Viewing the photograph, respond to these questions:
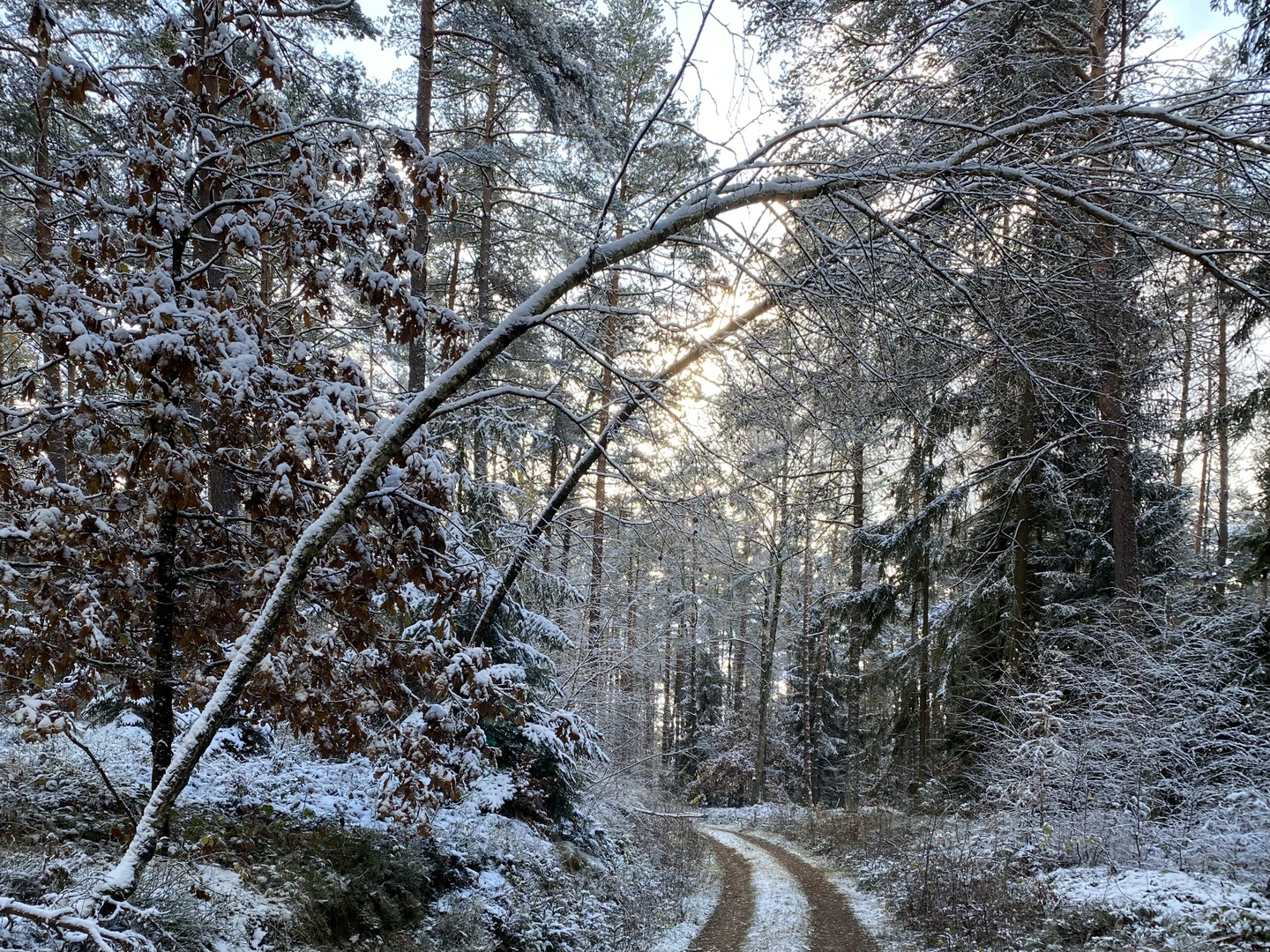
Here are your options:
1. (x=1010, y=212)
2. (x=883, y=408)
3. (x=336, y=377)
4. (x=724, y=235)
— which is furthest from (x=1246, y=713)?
(x=336, y=377)

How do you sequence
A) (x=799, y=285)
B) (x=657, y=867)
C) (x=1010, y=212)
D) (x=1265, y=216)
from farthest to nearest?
(x=657, y=867) → (x=1010, y=212) → (x=799, y=285) → (x=1265, y=216)

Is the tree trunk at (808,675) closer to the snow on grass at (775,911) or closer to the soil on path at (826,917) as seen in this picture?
the snow on grass at (775,911)

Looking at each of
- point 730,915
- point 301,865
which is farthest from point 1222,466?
point 301,865

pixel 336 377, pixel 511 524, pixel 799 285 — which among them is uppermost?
pixel 799 285

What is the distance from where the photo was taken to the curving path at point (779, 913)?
781 centimetres

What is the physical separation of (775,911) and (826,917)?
76 cm

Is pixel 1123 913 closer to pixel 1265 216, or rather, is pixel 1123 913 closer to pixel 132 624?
pixel 1265 216

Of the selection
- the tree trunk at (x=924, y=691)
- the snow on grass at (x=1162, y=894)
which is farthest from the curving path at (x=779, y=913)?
the tree trunk at (x=924, y=691)

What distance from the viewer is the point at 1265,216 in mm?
2936

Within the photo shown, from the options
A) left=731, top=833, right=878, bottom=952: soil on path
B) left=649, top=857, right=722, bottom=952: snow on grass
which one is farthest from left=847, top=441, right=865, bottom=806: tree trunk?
left=649, top=857, right=722, bottom=952: snow on grass

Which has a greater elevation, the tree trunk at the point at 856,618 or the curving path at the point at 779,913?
the tree trunk at the point at 856,618

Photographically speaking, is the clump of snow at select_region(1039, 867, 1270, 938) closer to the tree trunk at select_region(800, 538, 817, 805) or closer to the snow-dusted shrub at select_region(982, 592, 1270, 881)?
the snow-dusted shrub at select_region(982, 592, 1270, 881)

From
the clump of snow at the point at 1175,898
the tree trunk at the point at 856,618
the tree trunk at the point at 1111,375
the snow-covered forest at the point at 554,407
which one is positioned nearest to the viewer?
the snow-covered forest at the point at 554,407

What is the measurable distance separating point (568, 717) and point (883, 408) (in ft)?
11.3
